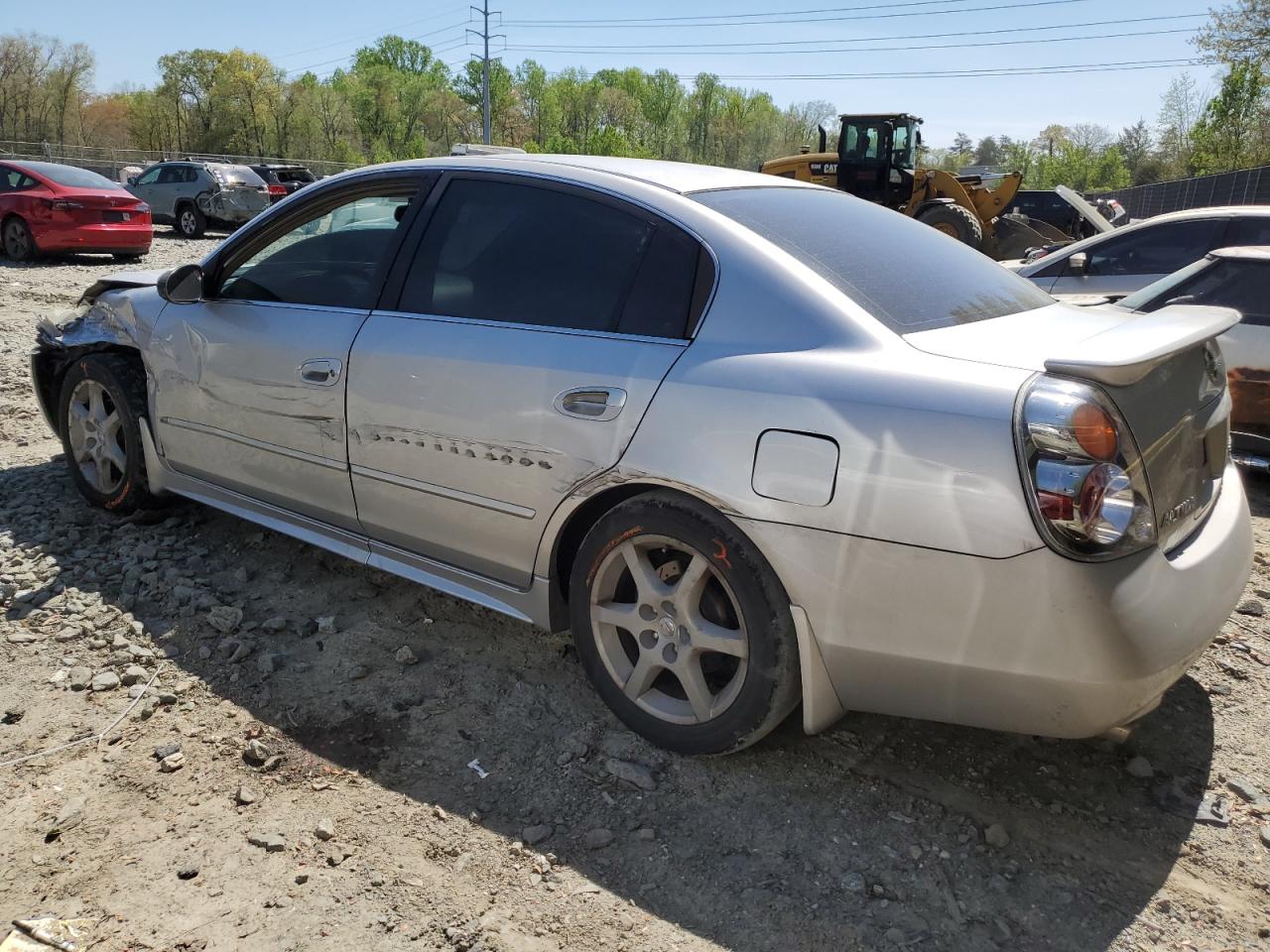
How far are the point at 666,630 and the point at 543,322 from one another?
0.98m

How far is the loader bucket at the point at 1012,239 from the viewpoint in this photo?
1673 centimetres

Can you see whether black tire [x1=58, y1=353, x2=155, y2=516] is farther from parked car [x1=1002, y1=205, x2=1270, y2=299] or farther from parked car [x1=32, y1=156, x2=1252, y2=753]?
parked car [x1=1002, y1=205, x2=1270, y2=299]

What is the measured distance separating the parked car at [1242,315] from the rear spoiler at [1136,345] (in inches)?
109

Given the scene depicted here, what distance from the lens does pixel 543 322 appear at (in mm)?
2873

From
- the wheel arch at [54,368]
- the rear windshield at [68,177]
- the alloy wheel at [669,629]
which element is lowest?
the alloy wheel at [669,629]

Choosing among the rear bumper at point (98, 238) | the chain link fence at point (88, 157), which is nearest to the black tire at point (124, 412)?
the rear bumper at point (98, 238)

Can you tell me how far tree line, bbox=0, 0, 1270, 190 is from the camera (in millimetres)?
64562

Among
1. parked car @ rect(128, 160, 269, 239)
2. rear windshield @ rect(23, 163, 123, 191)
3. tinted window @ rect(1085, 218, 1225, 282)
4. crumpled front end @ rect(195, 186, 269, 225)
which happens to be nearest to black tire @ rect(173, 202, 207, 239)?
parked car @ rect(128, 160, 269, 239)

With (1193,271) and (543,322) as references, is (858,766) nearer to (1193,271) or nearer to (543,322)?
(543,322)

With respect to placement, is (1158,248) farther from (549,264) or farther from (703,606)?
(703,606)

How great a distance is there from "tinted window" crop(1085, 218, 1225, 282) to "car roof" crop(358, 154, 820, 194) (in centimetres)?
494

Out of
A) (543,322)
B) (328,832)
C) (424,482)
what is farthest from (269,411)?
(328,832)

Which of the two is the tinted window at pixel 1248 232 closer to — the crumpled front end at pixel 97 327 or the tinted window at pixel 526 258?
the tinted window at pixel 526 258

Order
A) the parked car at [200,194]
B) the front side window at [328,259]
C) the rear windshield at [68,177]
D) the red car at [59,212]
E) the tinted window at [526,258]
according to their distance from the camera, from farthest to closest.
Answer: the parked car at [200,194], the rear windshield at [68,177], the red car at [59,212], the front side window at [328,259], the tinted window at [526,258]
